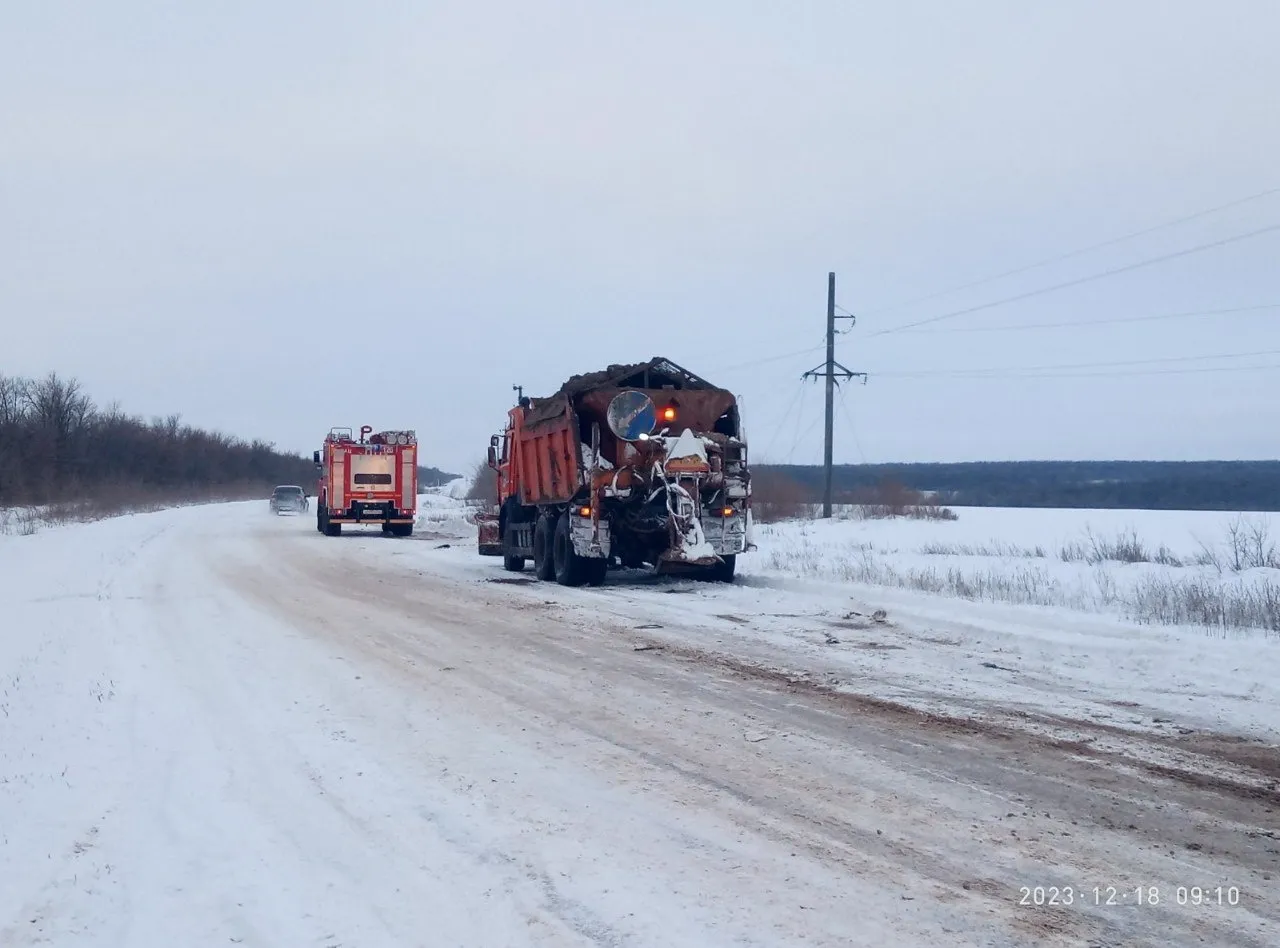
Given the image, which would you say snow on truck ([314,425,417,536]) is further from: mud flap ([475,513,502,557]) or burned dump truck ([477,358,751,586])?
burned dump truck ([477,358,751,586])

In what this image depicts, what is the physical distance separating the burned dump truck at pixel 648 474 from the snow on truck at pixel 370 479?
68.3 ft

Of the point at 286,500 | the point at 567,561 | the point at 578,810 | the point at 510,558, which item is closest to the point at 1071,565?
the point at 567,561

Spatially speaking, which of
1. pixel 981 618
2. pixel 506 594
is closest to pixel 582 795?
pixel 981 618

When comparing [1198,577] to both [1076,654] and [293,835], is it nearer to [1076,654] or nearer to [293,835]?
[1076,654]

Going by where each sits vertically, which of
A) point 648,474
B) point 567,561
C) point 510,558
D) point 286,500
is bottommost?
point 510,558

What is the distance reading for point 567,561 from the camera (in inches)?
786

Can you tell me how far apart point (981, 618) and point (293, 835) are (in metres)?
9.66

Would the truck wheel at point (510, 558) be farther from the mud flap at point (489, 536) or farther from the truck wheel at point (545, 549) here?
the truck wheel at point (545, 549)

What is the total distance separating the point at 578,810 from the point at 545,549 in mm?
14968

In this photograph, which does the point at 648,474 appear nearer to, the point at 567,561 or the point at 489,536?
the point at 567,561

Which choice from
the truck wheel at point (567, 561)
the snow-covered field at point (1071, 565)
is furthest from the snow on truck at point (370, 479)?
the truck wheel at point (567, 561)

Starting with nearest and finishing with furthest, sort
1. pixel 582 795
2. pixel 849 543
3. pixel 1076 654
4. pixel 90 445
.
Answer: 1. pixel 582 795
2. pixel 1076 654
3. pixel 849 543
4. pixel 90 445

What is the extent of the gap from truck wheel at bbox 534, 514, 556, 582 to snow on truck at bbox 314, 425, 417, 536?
18995mm

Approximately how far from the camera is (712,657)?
11.8 m
